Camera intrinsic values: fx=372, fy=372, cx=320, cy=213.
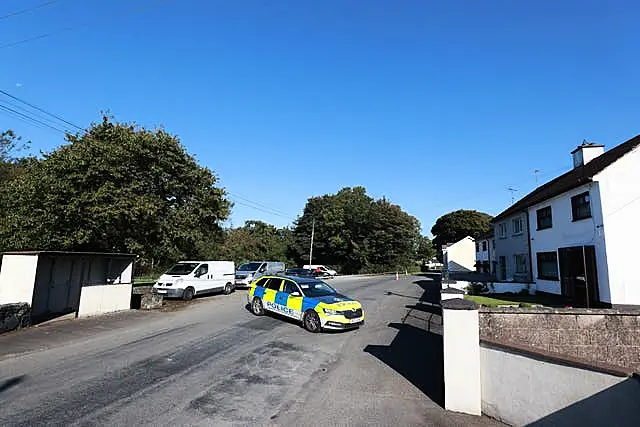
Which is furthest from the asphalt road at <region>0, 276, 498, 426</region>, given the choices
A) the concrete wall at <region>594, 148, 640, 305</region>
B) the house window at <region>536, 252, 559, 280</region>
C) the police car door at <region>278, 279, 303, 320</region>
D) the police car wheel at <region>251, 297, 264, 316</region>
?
the house window at <region>536, 252, 559, 280</region>

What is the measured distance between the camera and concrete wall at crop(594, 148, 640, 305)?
14148 millimetres

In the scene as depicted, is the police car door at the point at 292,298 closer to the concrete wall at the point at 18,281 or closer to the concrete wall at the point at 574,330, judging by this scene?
the concrete wall at the point at 574,330

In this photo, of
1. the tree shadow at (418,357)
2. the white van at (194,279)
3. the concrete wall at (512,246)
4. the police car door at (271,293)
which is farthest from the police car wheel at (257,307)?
the concrete wall at (512,246)

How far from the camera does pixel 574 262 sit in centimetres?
1675

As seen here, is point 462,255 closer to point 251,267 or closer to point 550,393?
point 251,267

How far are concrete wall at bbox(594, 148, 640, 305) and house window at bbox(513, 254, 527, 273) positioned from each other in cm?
967

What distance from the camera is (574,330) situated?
10.1 m

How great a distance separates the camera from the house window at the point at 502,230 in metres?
27.5

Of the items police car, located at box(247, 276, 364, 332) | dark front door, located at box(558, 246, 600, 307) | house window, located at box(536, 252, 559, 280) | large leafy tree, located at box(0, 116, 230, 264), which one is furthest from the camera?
house window, located at box(536, 252, 559, 280)

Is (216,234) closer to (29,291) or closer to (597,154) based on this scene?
(29,291)

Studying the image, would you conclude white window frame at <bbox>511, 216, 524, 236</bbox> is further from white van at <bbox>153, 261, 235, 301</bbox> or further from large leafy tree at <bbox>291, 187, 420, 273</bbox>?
large leafy tree at <bbox>291, 187, 420, 273</bbox>

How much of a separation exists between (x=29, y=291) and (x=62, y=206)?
20.1ft

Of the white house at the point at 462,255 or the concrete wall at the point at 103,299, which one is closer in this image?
the concrete wall at the point at 103,299

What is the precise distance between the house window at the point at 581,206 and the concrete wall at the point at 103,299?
19.9 metres
